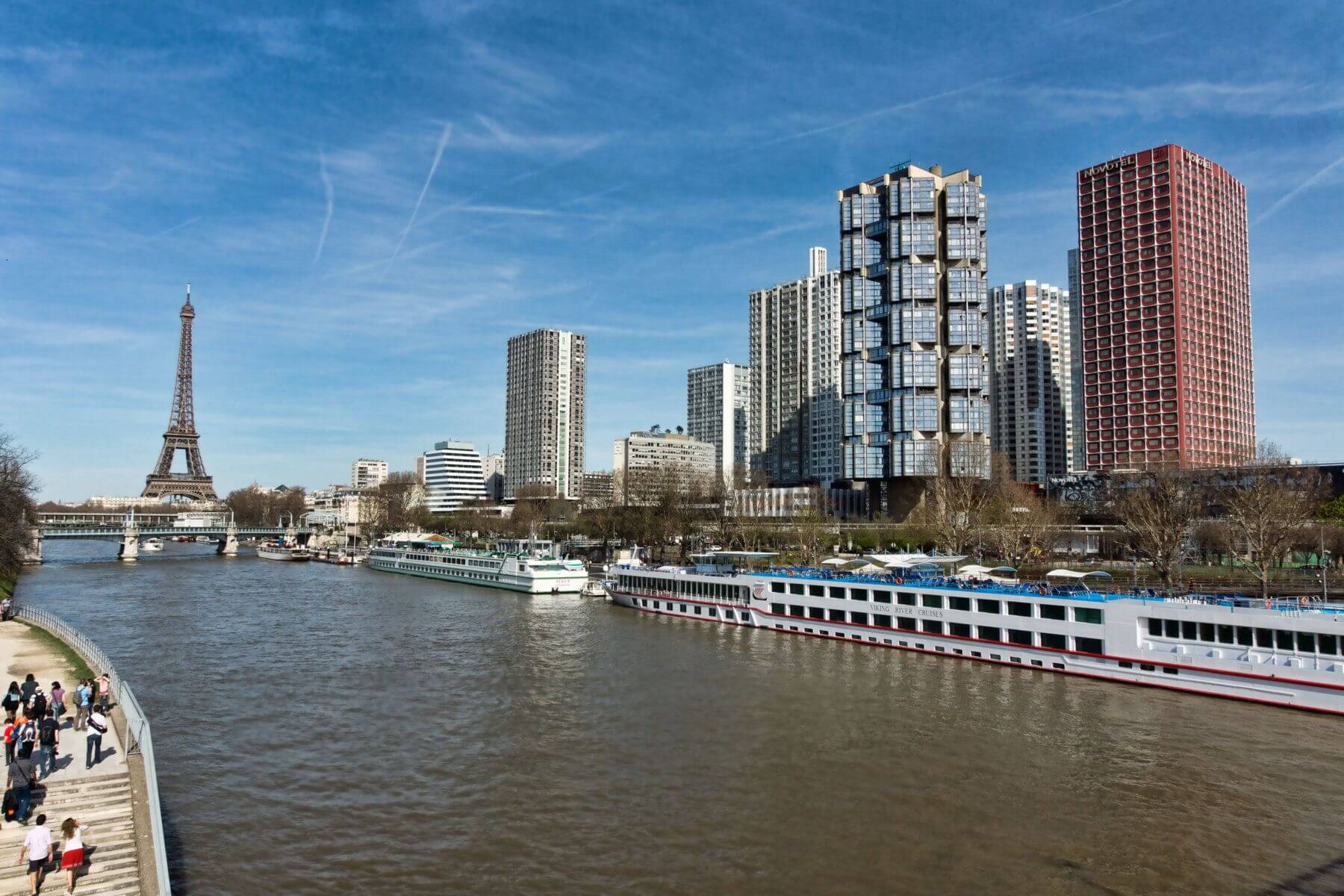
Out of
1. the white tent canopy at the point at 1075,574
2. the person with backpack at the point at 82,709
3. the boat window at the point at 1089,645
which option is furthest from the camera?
the white tent canopy at the point at 1075,574

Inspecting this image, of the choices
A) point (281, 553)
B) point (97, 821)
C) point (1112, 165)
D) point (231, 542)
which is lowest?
point (281, 553)

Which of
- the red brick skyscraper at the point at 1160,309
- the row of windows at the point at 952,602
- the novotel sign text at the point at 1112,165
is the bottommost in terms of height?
the row of windows at the point at 952,602

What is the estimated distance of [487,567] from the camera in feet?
347

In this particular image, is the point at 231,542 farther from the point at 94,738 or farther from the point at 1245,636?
the point at 1245,636

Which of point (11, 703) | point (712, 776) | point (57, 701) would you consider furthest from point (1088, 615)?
point (11, 703)

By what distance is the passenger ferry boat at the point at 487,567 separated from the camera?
95188 mm

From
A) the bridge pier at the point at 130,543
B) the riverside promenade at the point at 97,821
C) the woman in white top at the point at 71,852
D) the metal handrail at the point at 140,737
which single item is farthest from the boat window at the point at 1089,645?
the bridge pier at the point at 130,543

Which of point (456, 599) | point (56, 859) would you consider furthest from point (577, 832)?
point (456, 599)

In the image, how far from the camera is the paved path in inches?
739

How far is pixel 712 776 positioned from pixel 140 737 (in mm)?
18330

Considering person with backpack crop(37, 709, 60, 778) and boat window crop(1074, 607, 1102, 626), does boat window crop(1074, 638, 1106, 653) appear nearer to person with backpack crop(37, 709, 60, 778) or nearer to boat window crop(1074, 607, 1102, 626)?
boat window crop(1074, 607, 1102, 626)

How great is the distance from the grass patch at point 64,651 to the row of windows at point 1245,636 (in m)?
51.8

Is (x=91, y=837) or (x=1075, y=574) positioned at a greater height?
(x=1075, y=574)

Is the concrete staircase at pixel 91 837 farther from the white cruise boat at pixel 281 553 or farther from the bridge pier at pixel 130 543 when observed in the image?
Result: the white cruise boat at pixel 281 553
